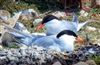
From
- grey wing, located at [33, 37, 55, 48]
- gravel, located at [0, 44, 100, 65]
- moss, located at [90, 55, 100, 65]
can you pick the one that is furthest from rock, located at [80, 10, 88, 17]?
moss, located at [90, 55, 100, 65]

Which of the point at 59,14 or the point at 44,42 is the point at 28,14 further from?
the point at 44,42

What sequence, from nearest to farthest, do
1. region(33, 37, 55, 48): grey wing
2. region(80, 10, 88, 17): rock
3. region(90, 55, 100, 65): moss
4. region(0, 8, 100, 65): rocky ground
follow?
region(90, 55, 100, 65): moss, region(0, 8, 100, 65): rocky ground, region(33, 37, 55, 48): grey wing, region(80, 10, 88, 17): rock

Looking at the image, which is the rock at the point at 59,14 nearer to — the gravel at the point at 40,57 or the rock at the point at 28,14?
the rock at the point at 28,14

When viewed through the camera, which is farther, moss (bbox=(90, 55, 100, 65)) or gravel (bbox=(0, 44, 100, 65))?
gravel (bbox=(0, 44, 100, 65))

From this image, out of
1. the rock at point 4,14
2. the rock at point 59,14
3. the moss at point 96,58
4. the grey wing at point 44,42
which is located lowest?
the moss at point 96,58

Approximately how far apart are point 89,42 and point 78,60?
1.40 metres

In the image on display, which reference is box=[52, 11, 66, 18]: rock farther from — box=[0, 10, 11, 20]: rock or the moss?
the moss

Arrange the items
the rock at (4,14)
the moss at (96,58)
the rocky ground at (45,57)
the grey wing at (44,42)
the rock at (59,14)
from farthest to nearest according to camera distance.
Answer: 1. the rock at (59,14)
2. the rock at (4,14)
3. the grey wing at (44,42)
4. the rocky ground at (45,57)
5. the moss at (96,58)

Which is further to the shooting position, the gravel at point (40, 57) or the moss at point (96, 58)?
the gravel at point (40, 57)

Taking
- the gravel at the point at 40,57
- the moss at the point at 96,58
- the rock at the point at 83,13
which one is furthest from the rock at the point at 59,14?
the moss at the point at 96,58

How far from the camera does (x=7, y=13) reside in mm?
8164

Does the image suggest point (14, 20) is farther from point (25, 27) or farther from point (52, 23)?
point (52, 23)

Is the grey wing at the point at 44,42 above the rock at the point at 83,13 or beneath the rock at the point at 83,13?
beneath

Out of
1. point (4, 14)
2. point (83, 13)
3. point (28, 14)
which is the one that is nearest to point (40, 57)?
point (4, 14)
